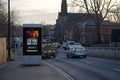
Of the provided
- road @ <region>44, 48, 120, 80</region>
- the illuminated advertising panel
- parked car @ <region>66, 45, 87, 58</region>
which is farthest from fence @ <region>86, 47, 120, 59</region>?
the illuminated advertising panel

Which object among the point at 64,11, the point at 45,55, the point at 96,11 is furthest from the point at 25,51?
the point at 64,11

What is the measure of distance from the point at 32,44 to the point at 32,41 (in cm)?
25

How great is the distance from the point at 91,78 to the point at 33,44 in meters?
13.3

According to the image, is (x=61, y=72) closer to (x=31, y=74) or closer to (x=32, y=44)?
(x=31, y=74)

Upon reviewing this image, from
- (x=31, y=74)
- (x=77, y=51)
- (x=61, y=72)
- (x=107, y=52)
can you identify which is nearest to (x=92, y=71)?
(x=61, y=72)

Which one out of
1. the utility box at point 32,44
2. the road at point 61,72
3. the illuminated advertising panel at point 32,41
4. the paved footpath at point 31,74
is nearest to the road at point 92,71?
the road at point 61,72

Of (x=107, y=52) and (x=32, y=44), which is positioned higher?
(x=32, y=44)

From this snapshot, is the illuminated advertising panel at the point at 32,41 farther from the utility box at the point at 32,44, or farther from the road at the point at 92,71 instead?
the road at the point at 92,71

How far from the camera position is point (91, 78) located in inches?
775

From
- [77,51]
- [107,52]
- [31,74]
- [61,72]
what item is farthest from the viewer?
[107,52]

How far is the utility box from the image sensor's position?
3188cm

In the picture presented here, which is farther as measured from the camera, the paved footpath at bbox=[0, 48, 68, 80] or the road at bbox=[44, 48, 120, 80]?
the road at bbox=[44, 48, 120, 80]

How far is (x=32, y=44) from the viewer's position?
32.4 m

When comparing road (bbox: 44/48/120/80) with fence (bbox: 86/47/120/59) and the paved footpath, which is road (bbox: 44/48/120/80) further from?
fence (bbox: 86/47/120/59)
